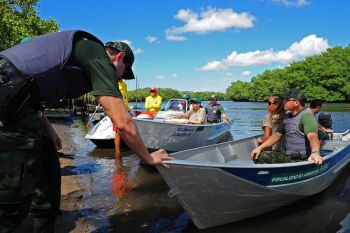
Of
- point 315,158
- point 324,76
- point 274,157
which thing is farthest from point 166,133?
point 324,76

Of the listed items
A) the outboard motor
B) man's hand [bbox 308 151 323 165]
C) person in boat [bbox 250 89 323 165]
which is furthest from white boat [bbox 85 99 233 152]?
man's hand [bbox 308 151 323 165]

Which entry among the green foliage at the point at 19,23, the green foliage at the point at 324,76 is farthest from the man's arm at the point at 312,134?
the green foliage at the point at 324,76

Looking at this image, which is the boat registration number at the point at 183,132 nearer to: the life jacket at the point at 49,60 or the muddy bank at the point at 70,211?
the muddy bank at the point at 70,211

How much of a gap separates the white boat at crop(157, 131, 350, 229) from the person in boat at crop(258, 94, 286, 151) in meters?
1.13

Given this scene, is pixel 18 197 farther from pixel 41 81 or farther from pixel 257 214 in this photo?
pixel 257 214

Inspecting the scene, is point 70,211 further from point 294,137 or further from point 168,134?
point 168,134

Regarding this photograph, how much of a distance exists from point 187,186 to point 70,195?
9.38ft

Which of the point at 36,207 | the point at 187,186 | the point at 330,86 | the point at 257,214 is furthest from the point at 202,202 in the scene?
the point at 330,86

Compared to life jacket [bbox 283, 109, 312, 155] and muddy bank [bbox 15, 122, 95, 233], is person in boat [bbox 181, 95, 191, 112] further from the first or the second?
life jacket [bbox 283, 109, 312, 155]

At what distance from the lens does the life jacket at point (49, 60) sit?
2584mm

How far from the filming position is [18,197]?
8.38ft

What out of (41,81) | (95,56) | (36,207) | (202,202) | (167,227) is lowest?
(167,227)

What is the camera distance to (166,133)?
10.1 m

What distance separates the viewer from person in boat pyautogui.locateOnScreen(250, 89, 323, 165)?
587cm
